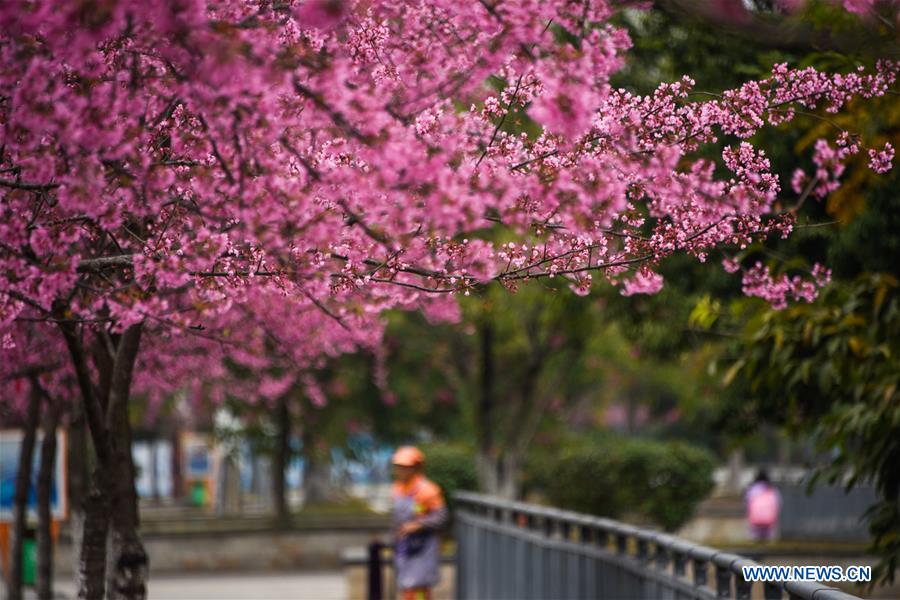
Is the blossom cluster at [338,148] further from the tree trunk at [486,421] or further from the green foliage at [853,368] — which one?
the tree trunk at [486,421]

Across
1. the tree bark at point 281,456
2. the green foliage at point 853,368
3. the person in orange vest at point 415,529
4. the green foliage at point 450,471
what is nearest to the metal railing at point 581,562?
the person in orange vest at point 415,529

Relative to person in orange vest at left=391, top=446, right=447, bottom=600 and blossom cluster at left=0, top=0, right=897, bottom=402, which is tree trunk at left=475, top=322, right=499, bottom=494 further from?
blossom cluster at left=0, top=0, right=897, bottom=402

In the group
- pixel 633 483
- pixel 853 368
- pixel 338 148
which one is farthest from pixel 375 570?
pixel 338 148

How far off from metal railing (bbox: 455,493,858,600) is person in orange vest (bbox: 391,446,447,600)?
57 cm

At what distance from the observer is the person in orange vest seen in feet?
43.5

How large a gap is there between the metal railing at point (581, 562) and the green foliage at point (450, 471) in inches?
234

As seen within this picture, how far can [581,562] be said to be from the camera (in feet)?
33.4

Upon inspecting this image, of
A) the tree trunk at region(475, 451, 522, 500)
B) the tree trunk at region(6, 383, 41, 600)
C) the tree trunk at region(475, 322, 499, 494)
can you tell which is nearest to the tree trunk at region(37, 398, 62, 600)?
the tree trunk at region(6, 383, 41, 600)

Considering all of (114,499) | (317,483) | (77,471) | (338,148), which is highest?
(338,148)

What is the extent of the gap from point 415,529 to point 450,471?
29.5ft

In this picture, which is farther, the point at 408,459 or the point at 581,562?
the point at 408,459

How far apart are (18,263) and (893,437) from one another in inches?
220

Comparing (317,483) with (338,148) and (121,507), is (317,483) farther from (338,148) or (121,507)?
(338,148)

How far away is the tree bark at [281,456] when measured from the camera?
83.3ft
